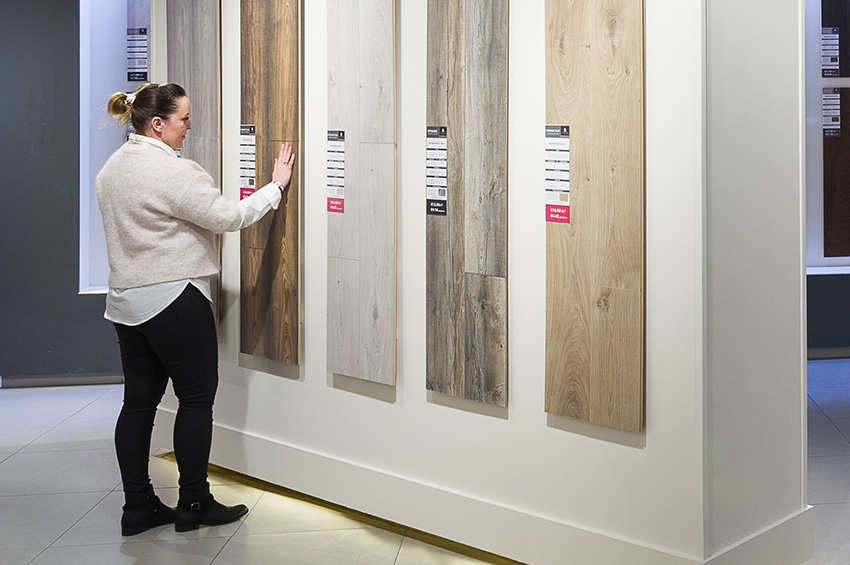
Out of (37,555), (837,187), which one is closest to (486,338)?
(37,555)

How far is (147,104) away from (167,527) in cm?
168

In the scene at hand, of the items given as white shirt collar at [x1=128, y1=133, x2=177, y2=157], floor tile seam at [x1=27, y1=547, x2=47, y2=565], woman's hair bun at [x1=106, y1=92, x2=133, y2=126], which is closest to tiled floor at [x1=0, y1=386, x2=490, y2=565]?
floor tile seam at [x1=27, y1=547, x2=47, y2=565]

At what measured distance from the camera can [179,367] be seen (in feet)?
12.2

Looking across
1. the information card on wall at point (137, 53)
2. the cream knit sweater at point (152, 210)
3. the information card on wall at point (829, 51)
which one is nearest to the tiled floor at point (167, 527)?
the cream knit sweater at point (152, 210)

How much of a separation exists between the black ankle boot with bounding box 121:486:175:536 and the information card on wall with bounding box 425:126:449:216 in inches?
63.6

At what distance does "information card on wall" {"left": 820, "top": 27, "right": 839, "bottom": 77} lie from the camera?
6957 millimetres

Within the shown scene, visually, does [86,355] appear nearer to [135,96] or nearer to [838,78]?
[135,96]

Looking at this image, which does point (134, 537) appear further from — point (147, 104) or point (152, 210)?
point (147, 104)

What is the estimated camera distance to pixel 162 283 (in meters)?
3.64

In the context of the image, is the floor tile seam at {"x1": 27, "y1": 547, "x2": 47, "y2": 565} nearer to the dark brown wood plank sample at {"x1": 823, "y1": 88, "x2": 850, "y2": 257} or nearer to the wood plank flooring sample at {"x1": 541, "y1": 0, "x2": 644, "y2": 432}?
the wood plank flooring sample at {"x1": 541, "y1": 0, "x2": 644, "y2": 432}

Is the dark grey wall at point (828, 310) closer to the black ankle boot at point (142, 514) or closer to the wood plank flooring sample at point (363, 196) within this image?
the wood plank flooring sample at point (363, 196)

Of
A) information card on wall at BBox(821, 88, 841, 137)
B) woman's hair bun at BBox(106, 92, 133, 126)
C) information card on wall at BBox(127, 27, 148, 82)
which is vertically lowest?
woman's hair bun at BBox(106, 92, 133, 126)

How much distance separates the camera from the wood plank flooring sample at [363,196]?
12.0 ft

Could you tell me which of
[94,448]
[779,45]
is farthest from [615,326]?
[94,448]
